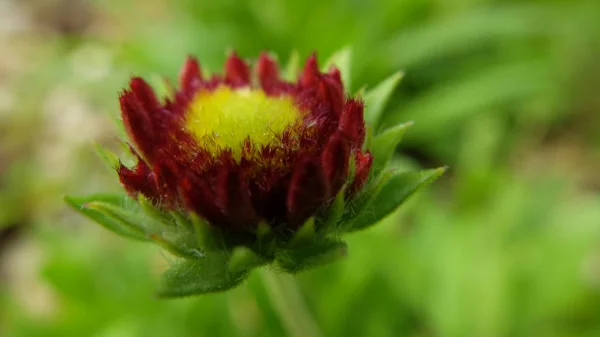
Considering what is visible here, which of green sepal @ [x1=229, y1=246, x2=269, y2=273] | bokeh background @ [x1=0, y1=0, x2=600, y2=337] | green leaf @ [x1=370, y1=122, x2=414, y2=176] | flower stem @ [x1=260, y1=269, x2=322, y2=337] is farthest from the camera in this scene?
bokeh background @ [x1=0, y1=0, x2=600, y2=337]

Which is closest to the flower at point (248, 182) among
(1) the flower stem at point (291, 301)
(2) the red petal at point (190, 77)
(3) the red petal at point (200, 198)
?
(3) the red petal at point (200, 198)

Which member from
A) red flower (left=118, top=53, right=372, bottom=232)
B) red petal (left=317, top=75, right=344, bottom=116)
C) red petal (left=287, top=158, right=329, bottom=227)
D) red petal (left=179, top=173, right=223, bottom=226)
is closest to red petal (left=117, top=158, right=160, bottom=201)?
red flower (left=118, top=53, right=372, bottom=232)

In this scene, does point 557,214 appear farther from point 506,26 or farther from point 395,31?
point 395,31

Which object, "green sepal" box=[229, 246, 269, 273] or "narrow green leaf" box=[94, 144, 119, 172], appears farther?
"narrow green leaf" box=[94, 144, 119, 172]

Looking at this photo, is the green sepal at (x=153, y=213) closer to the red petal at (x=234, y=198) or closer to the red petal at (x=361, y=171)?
the red petal at (x=234, y=198)

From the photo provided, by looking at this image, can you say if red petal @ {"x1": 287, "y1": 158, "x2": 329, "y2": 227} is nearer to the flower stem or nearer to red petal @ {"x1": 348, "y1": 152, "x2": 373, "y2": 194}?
red petal @ {"x1": 348, "y1": 152, "x2": 373, "y2": 194}

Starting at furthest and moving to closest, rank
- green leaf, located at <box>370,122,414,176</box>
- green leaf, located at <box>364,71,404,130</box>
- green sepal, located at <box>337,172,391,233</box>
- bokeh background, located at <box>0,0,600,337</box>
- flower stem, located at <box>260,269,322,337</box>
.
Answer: bokeh background, located at <box>0,0,600,337</box>, flower stem, located at <box>260,269,322,337</box>, green leaf, located at <box>364,71,404,130</box>, green leaf, located at <box>370,122,414,176</box>, green sepal, located at <box>337,172,391,233</box>

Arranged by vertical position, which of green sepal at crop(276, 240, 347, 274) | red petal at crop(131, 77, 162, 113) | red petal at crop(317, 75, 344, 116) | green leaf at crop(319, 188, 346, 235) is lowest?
green sepal at crop(276, 240, 347, 274)
